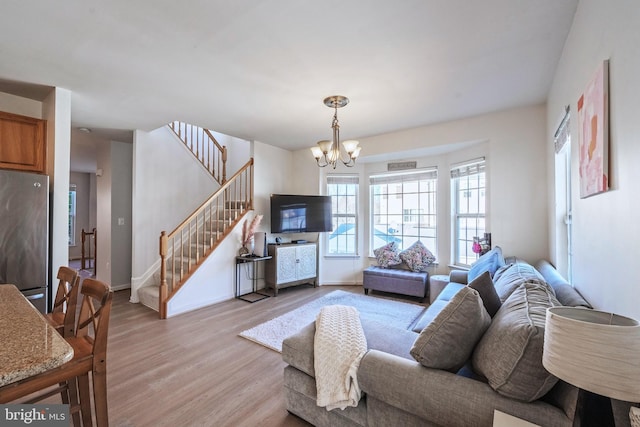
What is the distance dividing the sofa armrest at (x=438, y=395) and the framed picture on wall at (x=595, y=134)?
1113 millimetres

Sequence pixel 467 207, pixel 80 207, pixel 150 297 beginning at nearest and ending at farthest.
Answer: pixel 150 297
pixel 467 207
pixel 80 207

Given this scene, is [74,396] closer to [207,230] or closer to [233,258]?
[233,258]

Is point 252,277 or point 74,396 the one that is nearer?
point 74,396

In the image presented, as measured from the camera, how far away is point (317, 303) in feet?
14.0

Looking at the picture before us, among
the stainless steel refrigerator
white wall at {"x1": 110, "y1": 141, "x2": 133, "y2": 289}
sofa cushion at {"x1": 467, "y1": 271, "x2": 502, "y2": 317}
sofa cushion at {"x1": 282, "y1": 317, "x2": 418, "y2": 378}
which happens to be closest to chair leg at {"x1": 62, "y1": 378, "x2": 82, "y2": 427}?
sofa cushion at {"x1": 282, "y1": 317, "x2": 418, "y2": 378}

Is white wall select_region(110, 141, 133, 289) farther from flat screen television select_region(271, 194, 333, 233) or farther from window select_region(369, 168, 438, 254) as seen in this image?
window select_region(369, 168, 438, 254)

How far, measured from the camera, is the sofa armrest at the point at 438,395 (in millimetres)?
1137

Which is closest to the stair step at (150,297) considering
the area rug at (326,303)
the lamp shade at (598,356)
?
the area rug at (326,303)

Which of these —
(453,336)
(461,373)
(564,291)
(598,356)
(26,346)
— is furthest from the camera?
(564,291)

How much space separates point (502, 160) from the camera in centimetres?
366

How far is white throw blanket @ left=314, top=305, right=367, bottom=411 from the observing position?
149cm

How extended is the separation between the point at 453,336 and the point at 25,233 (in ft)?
11.8

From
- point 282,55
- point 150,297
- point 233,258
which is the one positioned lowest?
point 150,297

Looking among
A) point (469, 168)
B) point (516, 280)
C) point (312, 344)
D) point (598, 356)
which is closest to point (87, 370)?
point (312, 344)
